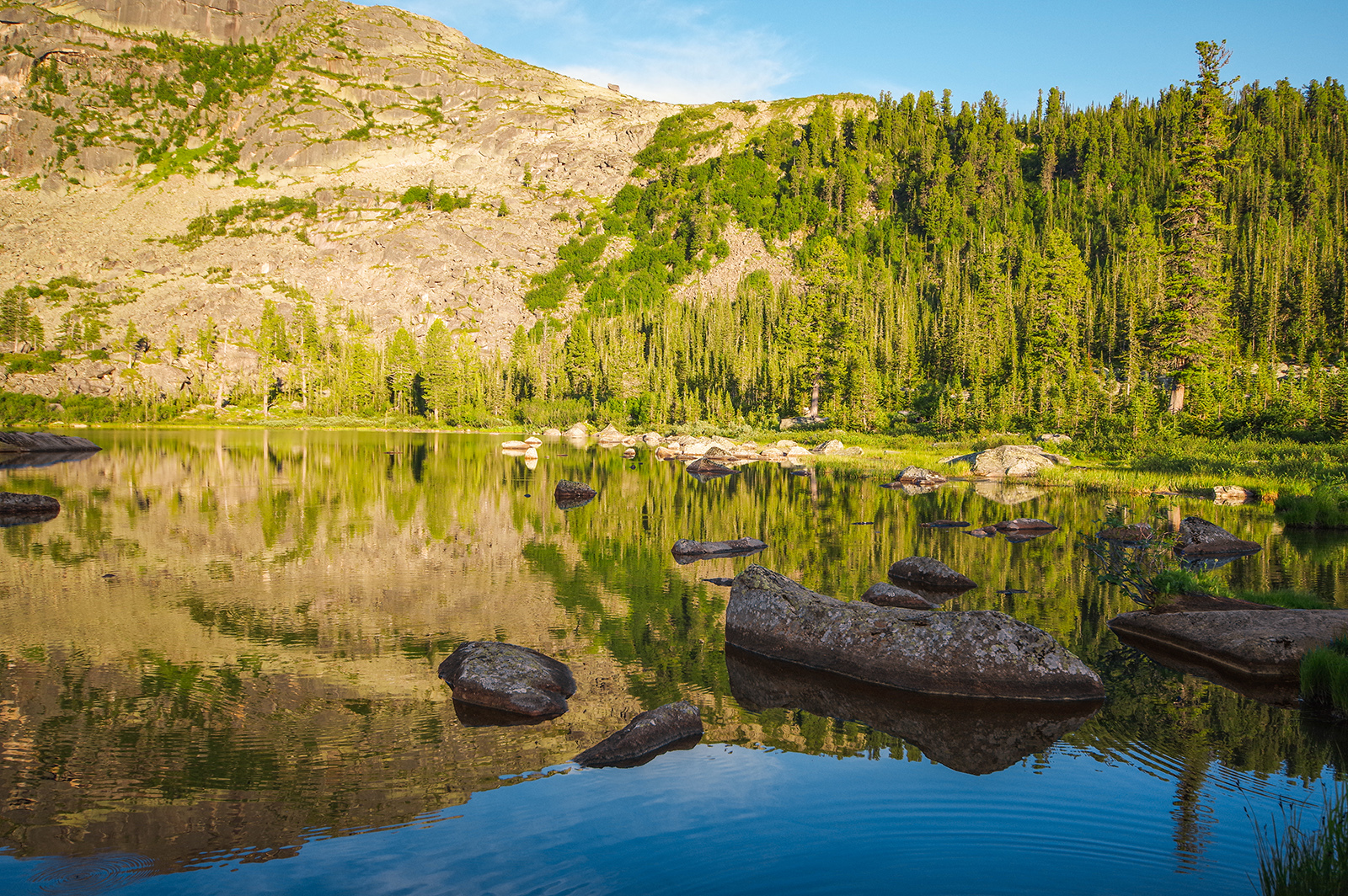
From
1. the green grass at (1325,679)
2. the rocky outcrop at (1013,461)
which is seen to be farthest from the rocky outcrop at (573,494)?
the rocky outcrop at (1013,461)

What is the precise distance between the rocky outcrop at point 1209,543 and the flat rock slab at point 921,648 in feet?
41.1

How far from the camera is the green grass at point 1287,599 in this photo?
12.9 m

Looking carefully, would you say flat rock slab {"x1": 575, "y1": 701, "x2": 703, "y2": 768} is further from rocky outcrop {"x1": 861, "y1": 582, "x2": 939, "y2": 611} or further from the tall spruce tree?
the tall spruce tree

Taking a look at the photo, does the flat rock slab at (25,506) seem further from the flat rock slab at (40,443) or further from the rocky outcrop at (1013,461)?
the rocky outcrop at (1013,461)

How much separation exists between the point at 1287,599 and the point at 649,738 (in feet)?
40.6

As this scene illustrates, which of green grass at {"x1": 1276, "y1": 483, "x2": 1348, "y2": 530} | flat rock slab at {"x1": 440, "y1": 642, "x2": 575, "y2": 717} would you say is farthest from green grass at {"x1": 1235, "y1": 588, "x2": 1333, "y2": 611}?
green grass at {"x1": 1276, "y1": 483, "x2": 1348, "y2": 530}

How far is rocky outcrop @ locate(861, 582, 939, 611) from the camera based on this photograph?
43.5ft

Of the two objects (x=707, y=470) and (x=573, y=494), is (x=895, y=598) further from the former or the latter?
(x=707, y=470)

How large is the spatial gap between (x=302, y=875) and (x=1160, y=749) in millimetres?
8523

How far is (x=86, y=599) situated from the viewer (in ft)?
44.8

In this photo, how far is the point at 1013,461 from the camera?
4259 cm

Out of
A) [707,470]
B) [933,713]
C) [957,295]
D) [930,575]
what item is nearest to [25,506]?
[930,575]

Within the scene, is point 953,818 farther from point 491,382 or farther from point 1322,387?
point 491,382

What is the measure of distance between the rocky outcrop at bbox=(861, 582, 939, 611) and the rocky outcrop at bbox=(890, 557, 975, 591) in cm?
155
